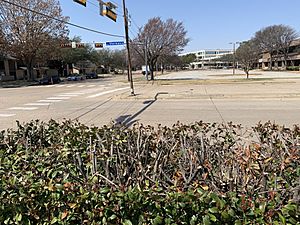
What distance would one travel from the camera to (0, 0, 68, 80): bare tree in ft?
118

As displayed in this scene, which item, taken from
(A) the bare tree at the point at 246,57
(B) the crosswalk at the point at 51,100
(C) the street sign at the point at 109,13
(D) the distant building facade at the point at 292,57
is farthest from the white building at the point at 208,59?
(C) the street sign at the point at 109,13

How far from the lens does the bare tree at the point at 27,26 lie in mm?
35906

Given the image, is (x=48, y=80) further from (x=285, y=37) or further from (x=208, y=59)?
(x=208, y=59)

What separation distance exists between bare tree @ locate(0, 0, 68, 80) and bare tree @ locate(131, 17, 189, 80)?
1116 centimetres

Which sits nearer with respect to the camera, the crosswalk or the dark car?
the crosswalk

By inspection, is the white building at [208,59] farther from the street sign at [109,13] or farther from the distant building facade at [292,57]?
the street sign at [109,13]

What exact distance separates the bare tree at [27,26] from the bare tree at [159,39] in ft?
36.6

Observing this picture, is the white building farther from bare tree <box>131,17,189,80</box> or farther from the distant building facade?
bare tree <box>131,17,189,80</box>

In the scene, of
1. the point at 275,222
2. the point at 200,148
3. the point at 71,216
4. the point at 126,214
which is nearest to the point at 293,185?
the point at 275,222

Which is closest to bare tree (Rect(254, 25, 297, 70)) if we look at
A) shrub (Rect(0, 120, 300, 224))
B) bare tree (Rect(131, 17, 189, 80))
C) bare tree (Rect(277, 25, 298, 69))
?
bare tree (Rect(277, 25, 298, 69))

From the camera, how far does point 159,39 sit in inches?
1484

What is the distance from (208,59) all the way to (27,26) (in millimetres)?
139746

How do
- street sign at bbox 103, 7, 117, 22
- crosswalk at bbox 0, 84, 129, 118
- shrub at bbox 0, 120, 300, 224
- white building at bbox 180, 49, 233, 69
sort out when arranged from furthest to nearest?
white building at bbox 180, 49, 233, 69 < crosswalk at bbox 0, 84, 129, 118 < street sign at bbox 103, 7, 117, 22 < shrub at bbox 0, 120, 300, 224

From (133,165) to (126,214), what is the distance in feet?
2.19
